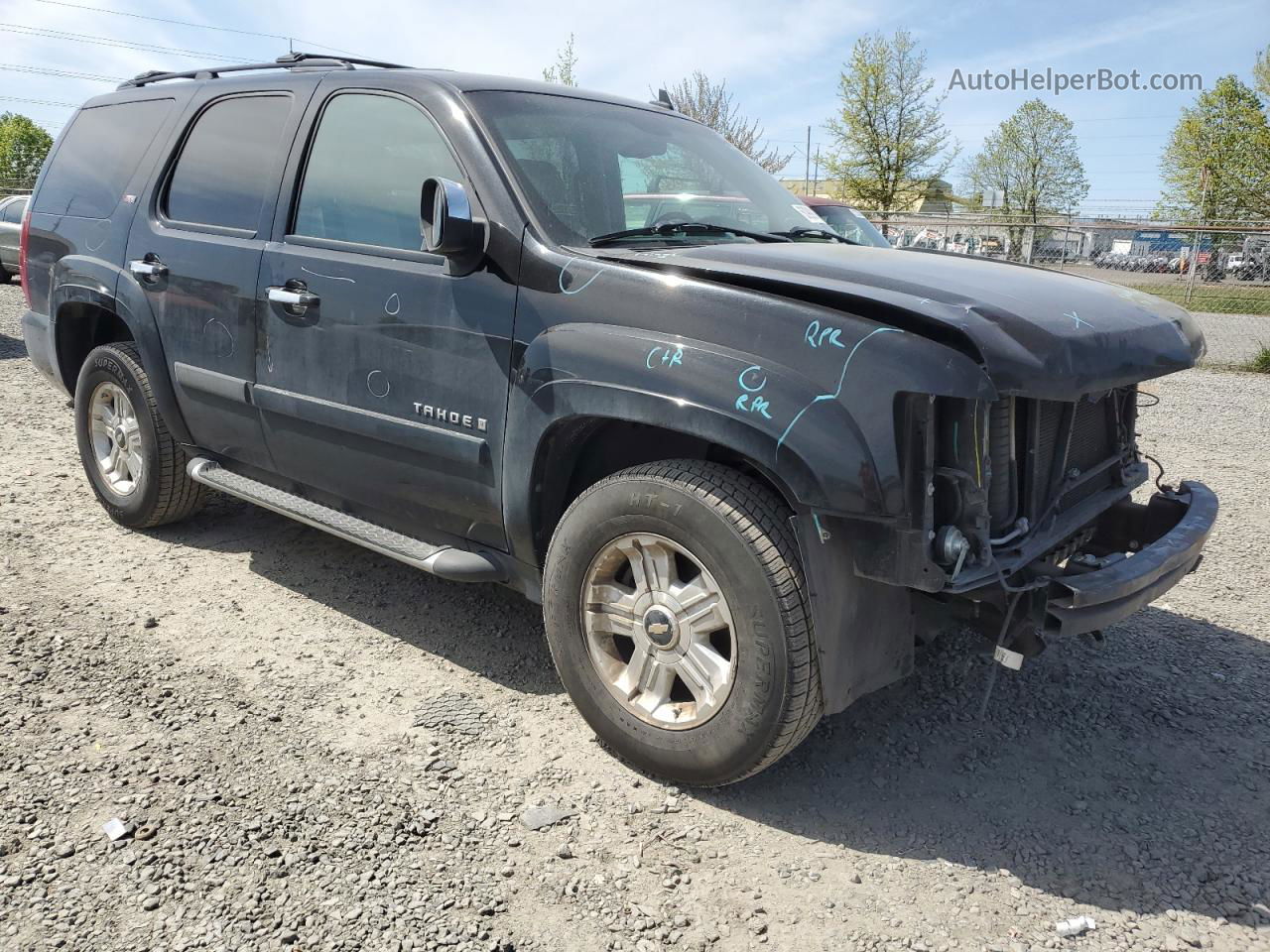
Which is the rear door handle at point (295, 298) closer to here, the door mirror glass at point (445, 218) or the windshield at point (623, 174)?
the door mirror glass at point (445, 218)

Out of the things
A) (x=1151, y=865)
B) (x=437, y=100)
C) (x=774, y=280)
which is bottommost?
(x=1151, y=865)

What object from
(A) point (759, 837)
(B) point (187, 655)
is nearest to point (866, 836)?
(A) point (759, 837)

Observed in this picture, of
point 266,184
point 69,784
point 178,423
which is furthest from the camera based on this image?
point 178,423

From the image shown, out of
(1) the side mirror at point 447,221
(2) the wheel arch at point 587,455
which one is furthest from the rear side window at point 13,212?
(2) the wheel arch at point 587,455

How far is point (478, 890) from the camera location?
7.95ft

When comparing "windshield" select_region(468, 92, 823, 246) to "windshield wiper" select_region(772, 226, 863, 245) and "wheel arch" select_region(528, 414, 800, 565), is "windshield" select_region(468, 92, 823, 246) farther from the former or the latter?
"wheel arch" select_region(528, 414, 800, 565)

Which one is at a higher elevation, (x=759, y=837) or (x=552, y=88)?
(x=552, y=88)

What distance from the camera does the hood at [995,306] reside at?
7.68ft

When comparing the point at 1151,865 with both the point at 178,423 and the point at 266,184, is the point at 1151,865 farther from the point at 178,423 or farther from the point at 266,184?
the point at 178,423

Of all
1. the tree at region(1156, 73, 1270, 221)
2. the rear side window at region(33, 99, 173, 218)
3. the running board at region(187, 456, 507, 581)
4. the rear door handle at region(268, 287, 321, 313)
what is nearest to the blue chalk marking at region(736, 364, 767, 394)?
the running board at region(187, 456, 507, 581)

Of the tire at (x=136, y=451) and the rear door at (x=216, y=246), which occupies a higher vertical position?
the rear door at (x=216, y=246)

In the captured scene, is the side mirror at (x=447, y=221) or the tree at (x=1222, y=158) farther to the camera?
the tree at (x=1222, y=158)

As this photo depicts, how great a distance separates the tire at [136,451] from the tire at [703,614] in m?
2.49

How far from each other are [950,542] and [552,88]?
2364 mm
